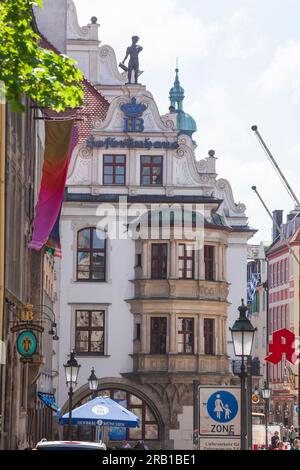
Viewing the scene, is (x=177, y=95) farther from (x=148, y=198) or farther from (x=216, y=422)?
(x=216, y=422)

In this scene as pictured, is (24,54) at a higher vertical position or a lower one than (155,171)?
lower

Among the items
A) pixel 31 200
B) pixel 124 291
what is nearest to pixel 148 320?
pixel 124 291

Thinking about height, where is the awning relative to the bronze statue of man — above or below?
below

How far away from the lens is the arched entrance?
59.7 m

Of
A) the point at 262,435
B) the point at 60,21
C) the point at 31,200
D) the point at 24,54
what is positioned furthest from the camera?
the point at 60,21

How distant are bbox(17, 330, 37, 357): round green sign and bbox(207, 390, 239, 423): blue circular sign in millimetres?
14105

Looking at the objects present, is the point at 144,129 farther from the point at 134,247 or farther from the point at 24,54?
the point at 24,54

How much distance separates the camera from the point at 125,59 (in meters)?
64.8

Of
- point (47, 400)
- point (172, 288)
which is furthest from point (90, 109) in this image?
point (47, 400)

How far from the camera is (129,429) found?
60.4 meters

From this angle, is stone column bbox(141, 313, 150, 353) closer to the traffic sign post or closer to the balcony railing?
the balcony railing

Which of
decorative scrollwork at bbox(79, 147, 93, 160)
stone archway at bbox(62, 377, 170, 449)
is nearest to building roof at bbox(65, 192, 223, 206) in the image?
decorative scrollwork at bbox(79, 147, 93, 160)

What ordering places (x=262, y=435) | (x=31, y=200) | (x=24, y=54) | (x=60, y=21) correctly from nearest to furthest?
1. (x=24, y=54)
2. (x=31, y=200)
3. (x=262, y=435)
4. (x=60, y=21)

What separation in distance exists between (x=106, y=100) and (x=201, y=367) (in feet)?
40.3
